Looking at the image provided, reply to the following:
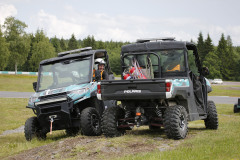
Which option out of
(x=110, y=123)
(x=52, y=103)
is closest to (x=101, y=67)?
(x=52, y=103)

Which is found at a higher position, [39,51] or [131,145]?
[39,51]

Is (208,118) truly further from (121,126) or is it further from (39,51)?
(39,51)

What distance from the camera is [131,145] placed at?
24.5 feet

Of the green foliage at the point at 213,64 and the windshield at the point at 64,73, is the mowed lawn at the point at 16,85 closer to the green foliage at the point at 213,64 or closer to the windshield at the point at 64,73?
the windshield at the point at 64,73

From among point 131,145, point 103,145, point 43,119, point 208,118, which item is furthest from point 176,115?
point 43,119

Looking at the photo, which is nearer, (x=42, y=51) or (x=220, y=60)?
(x=42, y=51)

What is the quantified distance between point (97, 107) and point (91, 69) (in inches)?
45.5

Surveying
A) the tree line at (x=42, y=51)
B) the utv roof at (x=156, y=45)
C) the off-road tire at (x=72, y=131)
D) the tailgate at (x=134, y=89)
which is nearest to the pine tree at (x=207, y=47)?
the tree line at (x=42, y=51)

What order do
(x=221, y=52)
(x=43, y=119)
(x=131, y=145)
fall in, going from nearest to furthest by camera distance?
(x=131, y=145) < (x=43, y=119) < (x=221, y=52)

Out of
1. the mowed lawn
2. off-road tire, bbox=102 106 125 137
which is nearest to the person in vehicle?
off-road tire, bbox=102 106 125 137

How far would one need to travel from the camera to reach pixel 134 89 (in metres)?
8.18

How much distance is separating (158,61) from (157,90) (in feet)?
4.82

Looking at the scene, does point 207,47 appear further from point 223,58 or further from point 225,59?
point 225,59

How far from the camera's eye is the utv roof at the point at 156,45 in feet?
30.3
